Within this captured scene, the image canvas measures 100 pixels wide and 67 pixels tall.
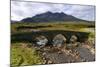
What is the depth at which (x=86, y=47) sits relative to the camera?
271cm

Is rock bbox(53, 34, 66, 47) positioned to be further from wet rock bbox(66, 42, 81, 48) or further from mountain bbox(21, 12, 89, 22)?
mountain bbox(21, 12, 89, 22)

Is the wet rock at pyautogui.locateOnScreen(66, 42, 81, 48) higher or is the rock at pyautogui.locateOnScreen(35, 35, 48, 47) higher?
the rock at pyautogui.locateOnScreen(35, 35, 48, 47)

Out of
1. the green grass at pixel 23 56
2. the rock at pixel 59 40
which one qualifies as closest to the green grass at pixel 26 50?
the green grass at pixel 23 56

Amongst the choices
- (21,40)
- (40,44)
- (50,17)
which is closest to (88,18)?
(50,17)

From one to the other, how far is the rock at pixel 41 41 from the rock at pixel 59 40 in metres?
0.12

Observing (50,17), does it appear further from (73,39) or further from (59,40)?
(73,39)

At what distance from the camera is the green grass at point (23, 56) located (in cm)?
233

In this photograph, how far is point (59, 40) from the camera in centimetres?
257

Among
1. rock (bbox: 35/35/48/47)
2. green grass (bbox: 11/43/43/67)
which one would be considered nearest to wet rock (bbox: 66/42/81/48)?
rock (bbox: 35/35/48/47)

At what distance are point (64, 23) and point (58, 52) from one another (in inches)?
15.0

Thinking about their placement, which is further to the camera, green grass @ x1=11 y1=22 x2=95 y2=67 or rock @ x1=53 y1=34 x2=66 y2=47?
rock @ x1=53 y1=34 x2=66 y2=47

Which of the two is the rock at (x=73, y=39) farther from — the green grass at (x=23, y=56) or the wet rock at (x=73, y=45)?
the green grass at (x=23, y=56)

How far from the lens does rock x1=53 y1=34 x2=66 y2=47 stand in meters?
2.55

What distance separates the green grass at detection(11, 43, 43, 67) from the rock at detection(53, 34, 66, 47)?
279 mm
